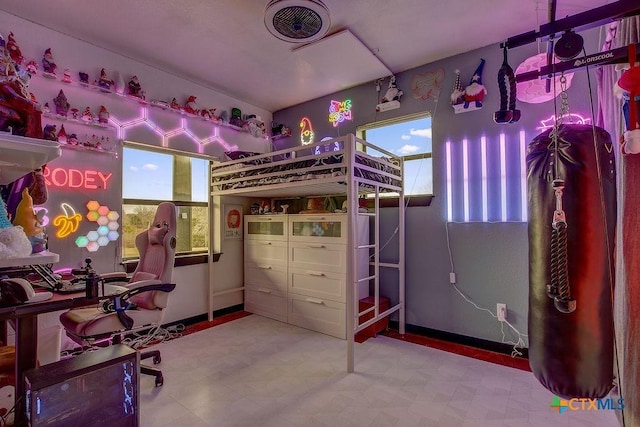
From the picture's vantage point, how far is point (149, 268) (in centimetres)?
246

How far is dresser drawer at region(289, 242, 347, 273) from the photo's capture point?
3.10 meters

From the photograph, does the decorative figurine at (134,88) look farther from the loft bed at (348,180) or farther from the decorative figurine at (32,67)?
the loft bed at (348,180)

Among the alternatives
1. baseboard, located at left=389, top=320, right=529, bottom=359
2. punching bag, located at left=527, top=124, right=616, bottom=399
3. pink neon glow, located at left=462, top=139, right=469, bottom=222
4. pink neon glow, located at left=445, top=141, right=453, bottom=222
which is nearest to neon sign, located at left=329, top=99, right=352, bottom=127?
pink neon glow, located at left=445, top=141, right=453, bottom=222

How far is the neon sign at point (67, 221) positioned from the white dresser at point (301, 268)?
68.0 inches

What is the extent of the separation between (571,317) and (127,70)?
3.75 meters

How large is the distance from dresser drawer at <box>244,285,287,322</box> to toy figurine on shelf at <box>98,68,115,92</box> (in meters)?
2.51

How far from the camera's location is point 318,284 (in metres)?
3.25

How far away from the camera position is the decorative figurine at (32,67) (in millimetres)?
2396

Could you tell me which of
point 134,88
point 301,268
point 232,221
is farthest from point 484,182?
point 134,88

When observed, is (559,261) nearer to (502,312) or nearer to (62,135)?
(502,312)

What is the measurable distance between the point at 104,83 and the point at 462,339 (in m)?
3.97

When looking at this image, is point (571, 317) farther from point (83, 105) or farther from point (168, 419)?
point (83, 105)

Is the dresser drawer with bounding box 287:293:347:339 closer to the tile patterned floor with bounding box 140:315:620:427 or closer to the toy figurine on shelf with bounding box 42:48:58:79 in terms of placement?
the tile patterned floor with bounding box 140:315:620:427

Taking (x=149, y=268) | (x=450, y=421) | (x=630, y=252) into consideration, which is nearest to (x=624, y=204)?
(x=630, y=252)
